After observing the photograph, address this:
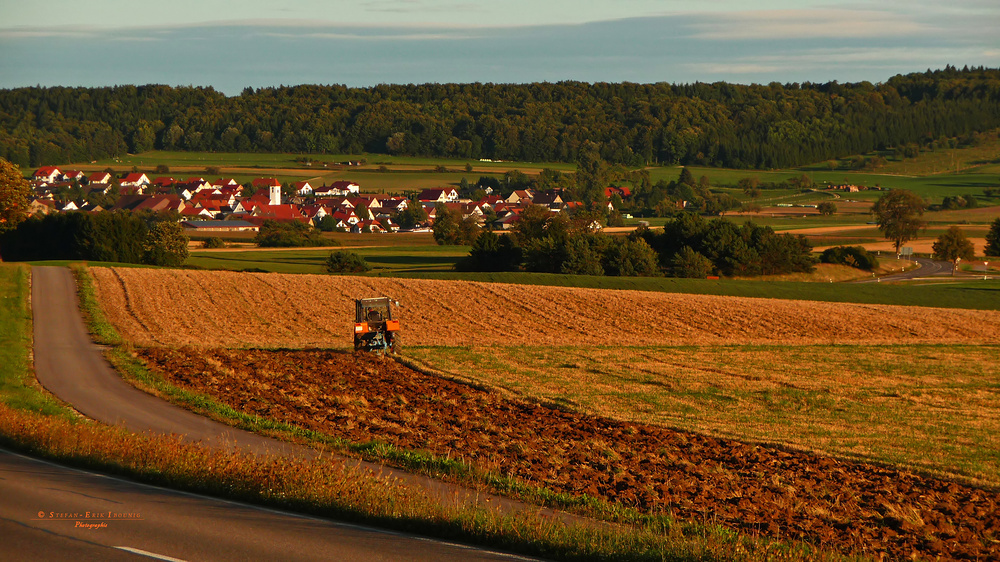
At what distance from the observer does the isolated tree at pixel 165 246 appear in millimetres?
71875

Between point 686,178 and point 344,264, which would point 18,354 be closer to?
point 344,264

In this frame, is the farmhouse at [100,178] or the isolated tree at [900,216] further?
the farmhouse at [100,178]

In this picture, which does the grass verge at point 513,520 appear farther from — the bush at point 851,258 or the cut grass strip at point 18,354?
the bush at point 851,258

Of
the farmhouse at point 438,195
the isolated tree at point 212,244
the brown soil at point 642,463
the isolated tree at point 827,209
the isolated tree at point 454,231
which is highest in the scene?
the farmhouse at point 438,195

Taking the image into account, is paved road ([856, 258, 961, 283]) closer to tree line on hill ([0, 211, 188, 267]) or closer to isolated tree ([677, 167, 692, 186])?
tree line on hill ([0, 211, 188, 267])

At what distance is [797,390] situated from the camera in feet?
85.1

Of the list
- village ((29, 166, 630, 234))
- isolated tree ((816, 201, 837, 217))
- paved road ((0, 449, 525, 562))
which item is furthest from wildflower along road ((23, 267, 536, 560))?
isolated tree ((816, 201, 837, 217))

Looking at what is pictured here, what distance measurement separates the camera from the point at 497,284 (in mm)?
55750

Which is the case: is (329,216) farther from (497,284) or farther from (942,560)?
(942,560)

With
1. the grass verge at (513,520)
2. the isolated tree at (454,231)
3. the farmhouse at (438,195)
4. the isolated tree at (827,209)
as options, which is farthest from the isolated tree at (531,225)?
the farmhouse at (438,195)

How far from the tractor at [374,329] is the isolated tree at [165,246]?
4659 centimetres

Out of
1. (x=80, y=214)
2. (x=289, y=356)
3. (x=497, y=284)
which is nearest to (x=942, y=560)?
(x=289, y=356)

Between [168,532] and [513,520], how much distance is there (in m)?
3.86

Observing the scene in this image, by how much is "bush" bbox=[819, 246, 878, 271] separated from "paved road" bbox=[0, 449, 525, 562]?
8025cm
